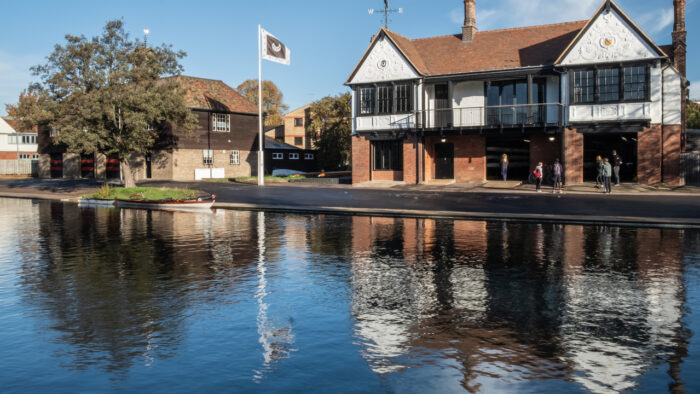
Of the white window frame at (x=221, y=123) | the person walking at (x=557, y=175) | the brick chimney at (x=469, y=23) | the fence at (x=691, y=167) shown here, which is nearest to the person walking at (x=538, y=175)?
the person walking at (x=557, y=175)

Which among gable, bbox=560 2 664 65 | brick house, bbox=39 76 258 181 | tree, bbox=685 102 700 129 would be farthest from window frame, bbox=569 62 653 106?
brick house, bbox=39 76 258 181

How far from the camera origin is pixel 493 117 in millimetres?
37500

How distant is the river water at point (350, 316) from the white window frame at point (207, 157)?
36994 millimetres

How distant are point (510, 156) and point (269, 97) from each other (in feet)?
224

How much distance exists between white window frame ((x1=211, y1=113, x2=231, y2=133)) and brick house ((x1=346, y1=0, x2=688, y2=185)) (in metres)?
15.8

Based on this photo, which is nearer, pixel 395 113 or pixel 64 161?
pixel 395 113

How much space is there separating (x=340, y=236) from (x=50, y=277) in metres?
7.48

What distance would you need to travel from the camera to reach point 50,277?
32.3 ft

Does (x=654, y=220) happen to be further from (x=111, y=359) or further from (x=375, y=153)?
(x=375, y=153)

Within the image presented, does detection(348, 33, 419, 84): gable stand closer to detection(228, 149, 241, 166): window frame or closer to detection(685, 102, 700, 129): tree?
detection(228, 149, 241, 166): window frame

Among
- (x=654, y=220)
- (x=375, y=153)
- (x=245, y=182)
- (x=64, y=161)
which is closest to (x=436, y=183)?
(x=375, y=153)

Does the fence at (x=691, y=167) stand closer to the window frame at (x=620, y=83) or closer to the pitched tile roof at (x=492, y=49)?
the window frame at (x=620, y=83)

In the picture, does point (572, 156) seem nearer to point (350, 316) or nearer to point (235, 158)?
point (350, 316)

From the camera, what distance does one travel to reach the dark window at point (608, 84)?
3297cm
